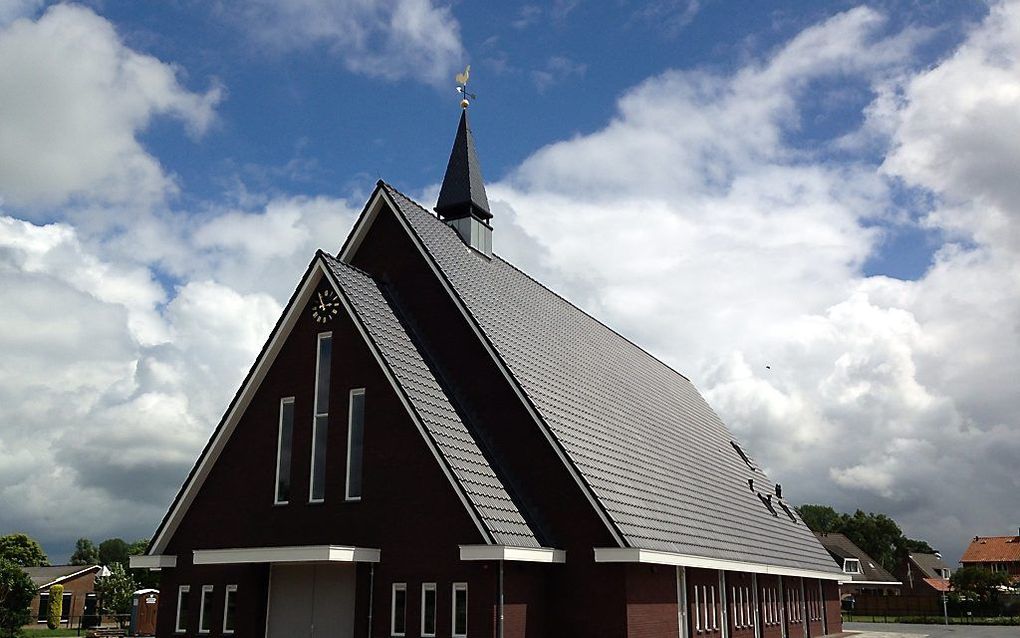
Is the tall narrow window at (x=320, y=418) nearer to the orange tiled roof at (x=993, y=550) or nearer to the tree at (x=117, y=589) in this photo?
the tree at (x=117, y=589)

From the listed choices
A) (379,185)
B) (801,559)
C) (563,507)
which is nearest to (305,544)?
(563,507)

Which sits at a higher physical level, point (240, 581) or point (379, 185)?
point (379, 185)

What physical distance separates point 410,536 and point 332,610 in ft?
7.56

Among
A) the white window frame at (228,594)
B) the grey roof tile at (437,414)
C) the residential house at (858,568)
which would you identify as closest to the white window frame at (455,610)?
the grey roof tile at (437,414)

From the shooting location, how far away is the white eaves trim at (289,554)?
14.7m

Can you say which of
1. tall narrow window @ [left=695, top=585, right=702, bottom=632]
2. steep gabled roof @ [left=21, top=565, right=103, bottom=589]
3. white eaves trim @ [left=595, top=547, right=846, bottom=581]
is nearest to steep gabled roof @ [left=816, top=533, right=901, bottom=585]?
white eaves trim @ [left=595, top=547, right=846, bottom=581]

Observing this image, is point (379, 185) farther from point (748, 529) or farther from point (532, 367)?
point (748, 529)

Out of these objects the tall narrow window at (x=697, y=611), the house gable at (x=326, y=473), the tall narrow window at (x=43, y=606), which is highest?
the house gable at (x=326, y=473)

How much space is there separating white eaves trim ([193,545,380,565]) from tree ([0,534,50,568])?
55150mm

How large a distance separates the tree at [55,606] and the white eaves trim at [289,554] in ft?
153

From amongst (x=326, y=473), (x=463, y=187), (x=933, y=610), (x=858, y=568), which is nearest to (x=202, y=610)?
(x=326, y=473)

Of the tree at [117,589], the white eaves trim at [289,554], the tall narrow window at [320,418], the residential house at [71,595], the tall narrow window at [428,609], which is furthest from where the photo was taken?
the residential house at [71,595]

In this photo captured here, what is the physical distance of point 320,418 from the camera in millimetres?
17078

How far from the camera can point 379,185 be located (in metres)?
20.6
